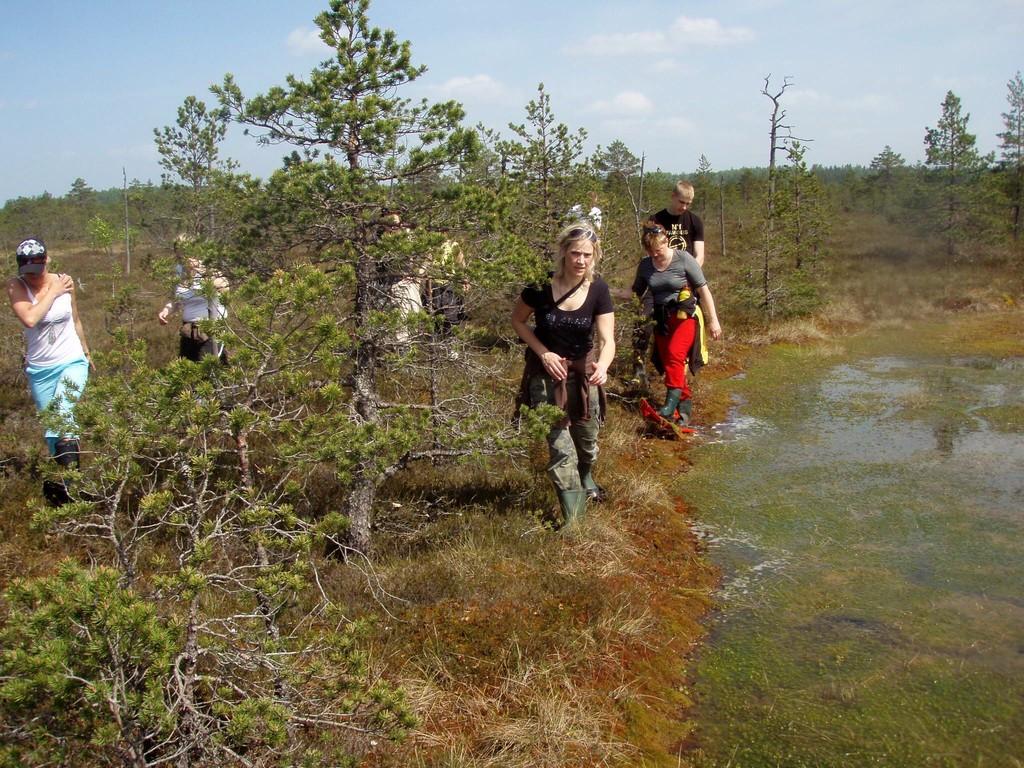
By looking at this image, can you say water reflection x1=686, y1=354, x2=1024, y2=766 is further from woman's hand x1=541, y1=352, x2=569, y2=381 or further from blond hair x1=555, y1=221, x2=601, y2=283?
blond hair x1=555, y1=221, x2=601, y2=283

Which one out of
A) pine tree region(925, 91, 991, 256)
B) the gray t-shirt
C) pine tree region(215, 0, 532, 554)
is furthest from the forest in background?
pine tree region(925, 91, 991, 256)

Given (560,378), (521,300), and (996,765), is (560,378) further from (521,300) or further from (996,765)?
(996,765)

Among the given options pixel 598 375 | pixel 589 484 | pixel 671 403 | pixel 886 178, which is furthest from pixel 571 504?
pixel 886 178

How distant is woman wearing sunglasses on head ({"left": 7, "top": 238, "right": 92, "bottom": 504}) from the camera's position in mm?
5121

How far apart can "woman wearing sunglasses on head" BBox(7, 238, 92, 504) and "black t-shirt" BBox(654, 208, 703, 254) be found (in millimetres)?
5355

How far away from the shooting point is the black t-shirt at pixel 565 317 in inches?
183

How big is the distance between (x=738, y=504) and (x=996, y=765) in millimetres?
2728

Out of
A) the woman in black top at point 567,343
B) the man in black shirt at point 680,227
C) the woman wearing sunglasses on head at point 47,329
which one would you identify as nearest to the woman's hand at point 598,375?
the woman in black top at point 567,343

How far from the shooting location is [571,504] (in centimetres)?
477

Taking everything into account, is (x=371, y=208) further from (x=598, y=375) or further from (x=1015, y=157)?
(x=1015, y=157)

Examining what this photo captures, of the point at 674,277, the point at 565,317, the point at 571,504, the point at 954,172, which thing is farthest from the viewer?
the point at 954,172

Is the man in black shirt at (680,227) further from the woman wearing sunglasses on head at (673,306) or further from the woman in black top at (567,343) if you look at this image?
the woman in black top at (567,343)

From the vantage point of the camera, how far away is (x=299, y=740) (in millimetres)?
2654

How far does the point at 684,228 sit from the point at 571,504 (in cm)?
418
